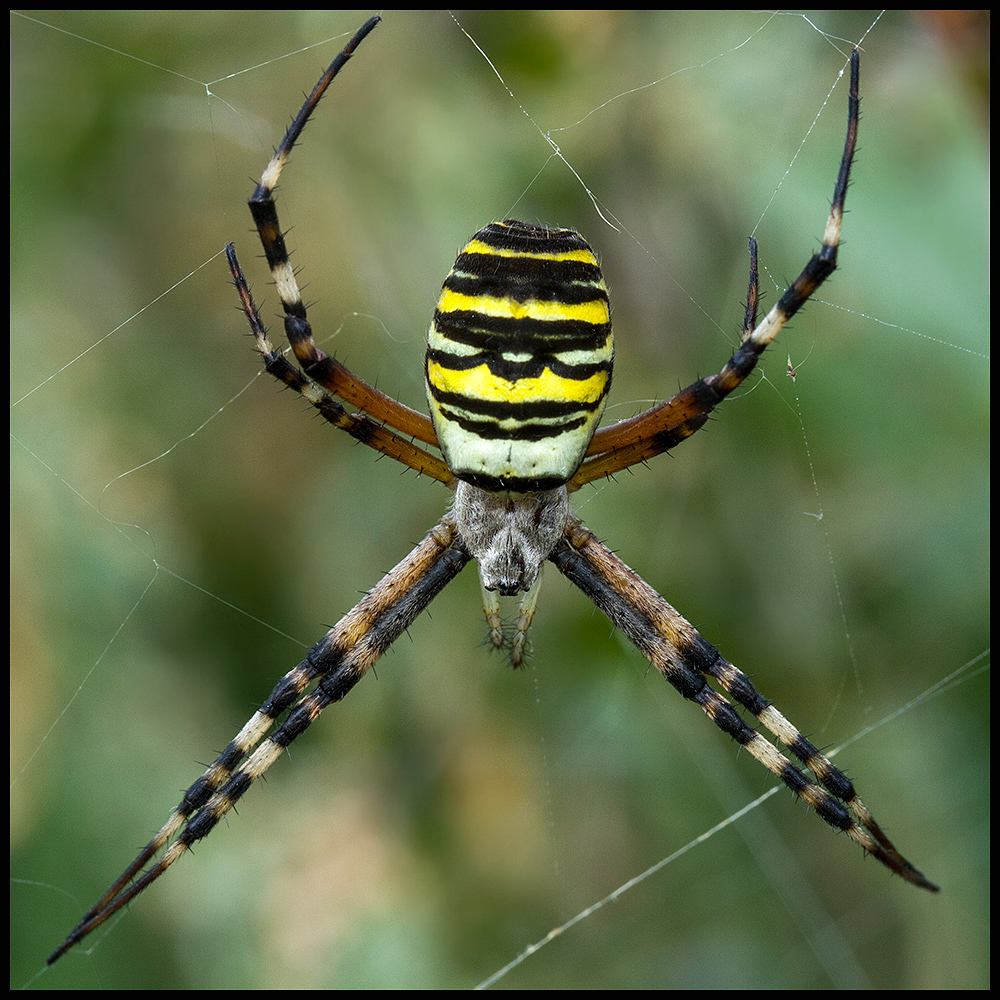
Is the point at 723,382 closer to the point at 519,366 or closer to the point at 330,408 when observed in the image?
the point at 519,366

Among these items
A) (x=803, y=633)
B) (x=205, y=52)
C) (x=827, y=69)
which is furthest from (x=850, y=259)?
(x=205, y=52)

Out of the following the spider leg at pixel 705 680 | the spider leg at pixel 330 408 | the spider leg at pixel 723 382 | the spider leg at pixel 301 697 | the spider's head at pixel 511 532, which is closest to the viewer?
the spider leg at pixel 723 382

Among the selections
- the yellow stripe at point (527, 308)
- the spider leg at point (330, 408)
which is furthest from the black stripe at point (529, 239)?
the spider leg at point (330, 408)

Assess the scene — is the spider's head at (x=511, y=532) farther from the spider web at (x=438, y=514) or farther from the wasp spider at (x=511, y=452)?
the spider web at (x=438, y=514)

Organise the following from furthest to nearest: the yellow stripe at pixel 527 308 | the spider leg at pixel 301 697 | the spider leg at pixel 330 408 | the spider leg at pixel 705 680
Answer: the spider leg at pixel 705 680, the spider leg at pixel 301 697, the spider leg at pixel 330 408, the yellow stripe at pixel 527 308

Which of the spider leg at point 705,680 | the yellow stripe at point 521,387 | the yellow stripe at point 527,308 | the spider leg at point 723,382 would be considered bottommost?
the spider leg at point 705,680

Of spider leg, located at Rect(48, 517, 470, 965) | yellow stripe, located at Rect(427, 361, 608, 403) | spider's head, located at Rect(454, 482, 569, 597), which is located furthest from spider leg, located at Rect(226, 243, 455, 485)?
yellow stripe, located at Rect(427, 361, 608, 403)

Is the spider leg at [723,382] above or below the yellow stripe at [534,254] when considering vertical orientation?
below
